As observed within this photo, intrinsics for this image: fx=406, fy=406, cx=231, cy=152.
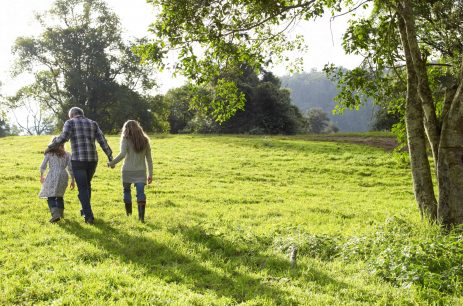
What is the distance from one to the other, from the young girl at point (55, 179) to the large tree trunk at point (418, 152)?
8209 mm

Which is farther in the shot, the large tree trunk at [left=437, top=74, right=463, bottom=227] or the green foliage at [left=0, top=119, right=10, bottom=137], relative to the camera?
the green foliage at [left=0, top=119, right=10, bottom=137]

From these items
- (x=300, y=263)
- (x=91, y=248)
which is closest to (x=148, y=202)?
(x=91, y=248)

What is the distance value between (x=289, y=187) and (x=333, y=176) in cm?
471

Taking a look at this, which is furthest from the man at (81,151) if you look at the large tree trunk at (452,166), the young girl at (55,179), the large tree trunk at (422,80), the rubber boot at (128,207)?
the large tree trunk at (452,166)

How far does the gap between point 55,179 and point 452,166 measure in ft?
29.2

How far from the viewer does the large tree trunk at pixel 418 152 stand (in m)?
8.97

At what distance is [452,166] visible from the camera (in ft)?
26.7

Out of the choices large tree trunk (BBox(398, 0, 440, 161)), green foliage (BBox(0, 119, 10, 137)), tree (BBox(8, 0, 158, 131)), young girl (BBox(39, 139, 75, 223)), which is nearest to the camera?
large tree trunk (BBox(398, 0, 440, 161))

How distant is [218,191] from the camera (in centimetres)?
1689

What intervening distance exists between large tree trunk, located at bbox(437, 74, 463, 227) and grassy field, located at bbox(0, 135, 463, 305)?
59 centimetres

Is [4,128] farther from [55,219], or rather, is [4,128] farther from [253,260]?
[253,260]

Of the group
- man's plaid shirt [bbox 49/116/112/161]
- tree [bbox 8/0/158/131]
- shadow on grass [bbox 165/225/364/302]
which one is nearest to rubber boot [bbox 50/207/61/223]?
man's plaid shirt [bbox 49/116/112/161]

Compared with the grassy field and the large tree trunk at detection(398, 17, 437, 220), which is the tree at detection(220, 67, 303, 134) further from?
the large tree trunk at detection(398, 17, 437, 220)

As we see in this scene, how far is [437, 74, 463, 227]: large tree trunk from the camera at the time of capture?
8047mm
